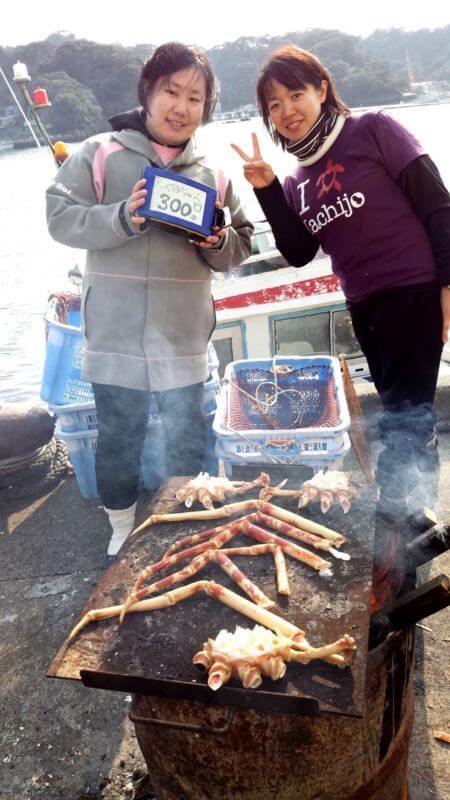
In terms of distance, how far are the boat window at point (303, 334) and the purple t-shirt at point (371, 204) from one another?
398 cm

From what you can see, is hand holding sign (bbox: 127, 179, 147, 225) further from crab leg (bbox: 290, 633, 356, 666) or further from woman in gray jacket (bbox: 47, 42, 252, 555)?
crab leg (bbox: 290, 633, 356, 666)

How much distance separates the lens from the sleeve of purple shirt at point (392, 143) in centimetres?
274

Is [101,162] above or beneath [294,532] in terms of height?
above

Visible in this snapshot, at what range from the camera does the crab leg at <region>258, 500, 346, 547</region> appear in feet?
7.54

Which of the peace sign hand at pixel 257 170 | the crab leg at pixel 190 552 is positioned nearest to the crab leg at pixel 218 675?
the crab leg at pixel 190 552

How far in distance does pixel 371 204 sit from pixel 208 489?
1.85m

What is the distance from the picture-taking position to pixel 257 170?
311 cm

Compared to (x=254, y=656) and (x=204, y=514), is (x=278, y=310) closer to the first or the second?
(x=204, y=514)

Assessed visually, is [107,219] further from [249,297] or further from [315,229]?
[249,297]

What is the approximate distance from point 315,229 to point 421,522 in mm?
1850

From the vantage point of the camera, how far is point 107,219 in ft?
9.73

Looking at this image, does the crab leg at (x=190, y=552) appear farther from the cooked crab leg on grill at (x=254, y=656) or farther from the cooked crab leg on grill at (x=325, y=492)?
the cooked crab leg on grill at (x=254, y=656)

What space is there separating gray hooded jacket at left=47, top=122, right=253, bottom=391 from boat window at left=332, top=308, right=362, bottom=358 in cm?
391

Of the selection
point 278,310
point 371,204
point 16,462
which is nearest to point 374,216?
point 371,204
